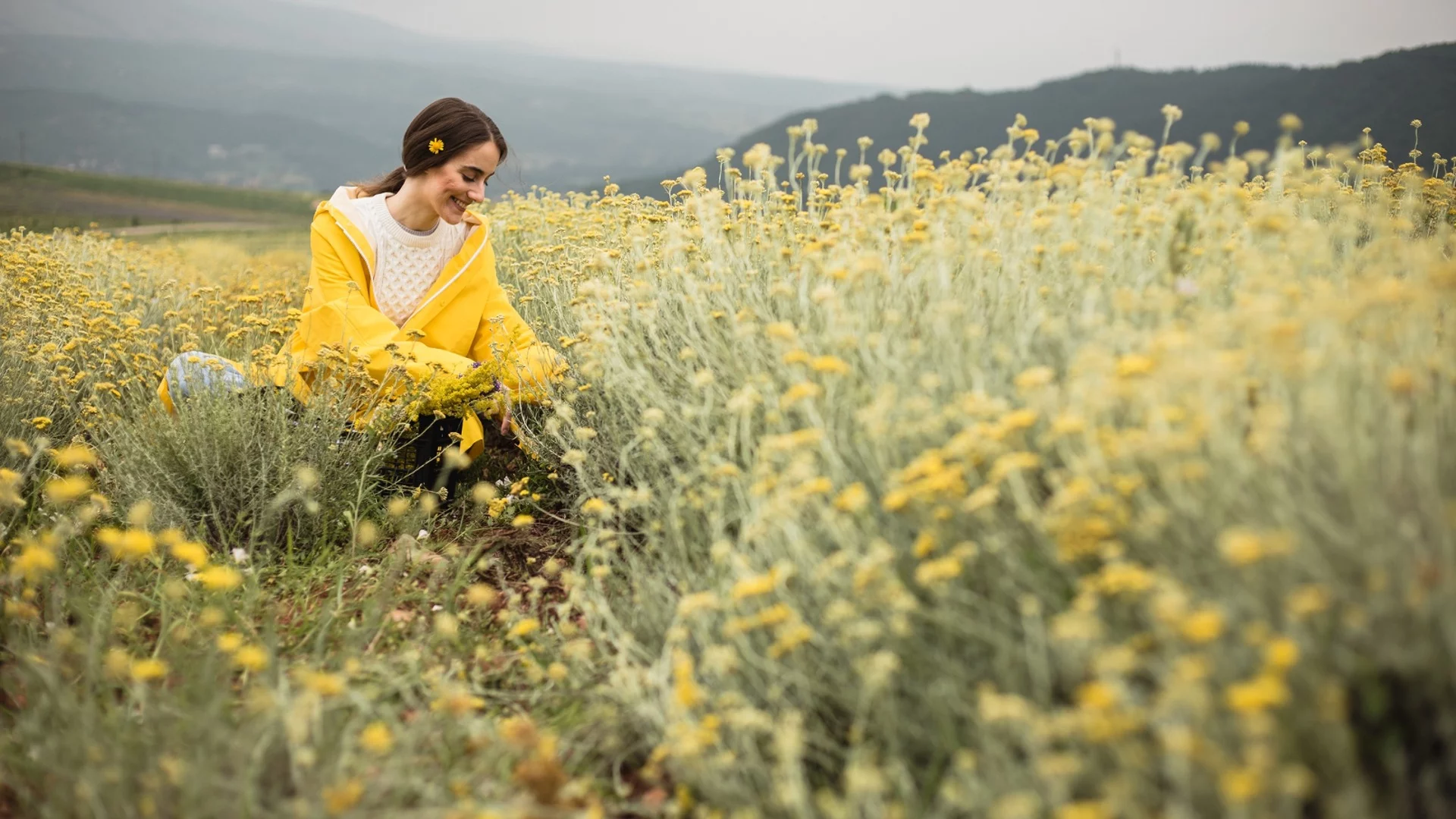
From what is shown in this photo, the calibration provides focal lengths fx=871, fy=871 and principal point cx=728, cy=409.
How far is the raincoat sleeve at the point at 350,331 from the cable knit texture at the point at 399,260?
12 centimetres

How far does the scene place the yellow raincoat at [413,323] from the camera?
3217 mm

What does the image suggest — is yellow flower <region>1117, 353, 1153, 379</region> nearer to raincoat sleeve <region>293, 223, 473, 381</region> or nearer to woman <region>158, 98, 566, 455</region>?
woman <region>158, 98, 566, 455</region>

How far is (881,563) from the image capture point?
4.83 feet

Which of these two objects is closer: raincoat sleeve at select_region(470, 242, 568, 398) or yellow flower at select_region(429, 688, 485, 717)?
yellow flower at select_region(429, 688, 485, 717)

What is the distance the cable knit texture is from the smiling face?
18cm

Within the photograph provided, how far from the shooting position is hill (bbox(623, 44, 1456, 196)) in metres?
32.9

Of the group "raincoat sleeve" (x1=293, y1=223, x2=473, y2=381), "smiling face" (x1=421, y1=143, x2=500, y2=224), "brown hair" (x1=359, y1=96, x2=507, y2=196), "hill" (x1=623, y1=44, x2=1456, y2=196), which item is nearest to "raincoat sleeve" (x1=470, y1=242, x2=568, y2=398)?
"raincoat sleeve" (x1=293, y1=223, x2=473, y2=381)

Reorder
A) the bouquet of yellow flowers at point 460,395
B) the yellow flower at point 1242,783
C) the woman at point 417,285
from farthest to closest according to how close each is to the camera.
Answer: the woman at point 417,285
the bouquet of yellow flowers at point 460,395
the yellow flower at point 1242,783

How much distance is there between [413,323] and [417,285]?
12.3 inches

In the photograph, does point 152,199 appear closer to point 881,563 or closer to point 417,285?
point 417,285

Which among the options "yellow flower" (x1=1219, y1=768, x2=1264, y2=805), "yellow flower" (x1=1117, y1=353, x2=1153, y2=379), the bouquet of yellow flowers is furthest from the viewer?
the bouquet of yellow flowers

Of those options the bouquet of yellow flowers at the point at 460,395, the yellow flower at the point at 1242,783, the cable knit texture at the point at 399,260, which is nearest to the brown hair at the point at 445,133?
the cable knit texture at the point at 399,260

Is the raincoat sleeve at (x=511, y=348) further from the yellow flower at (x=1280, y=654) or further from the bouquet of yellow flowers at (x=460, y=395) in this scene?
the yellow flower at (x=1280, y=654)

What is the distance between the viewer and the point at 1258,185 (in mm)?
3828
